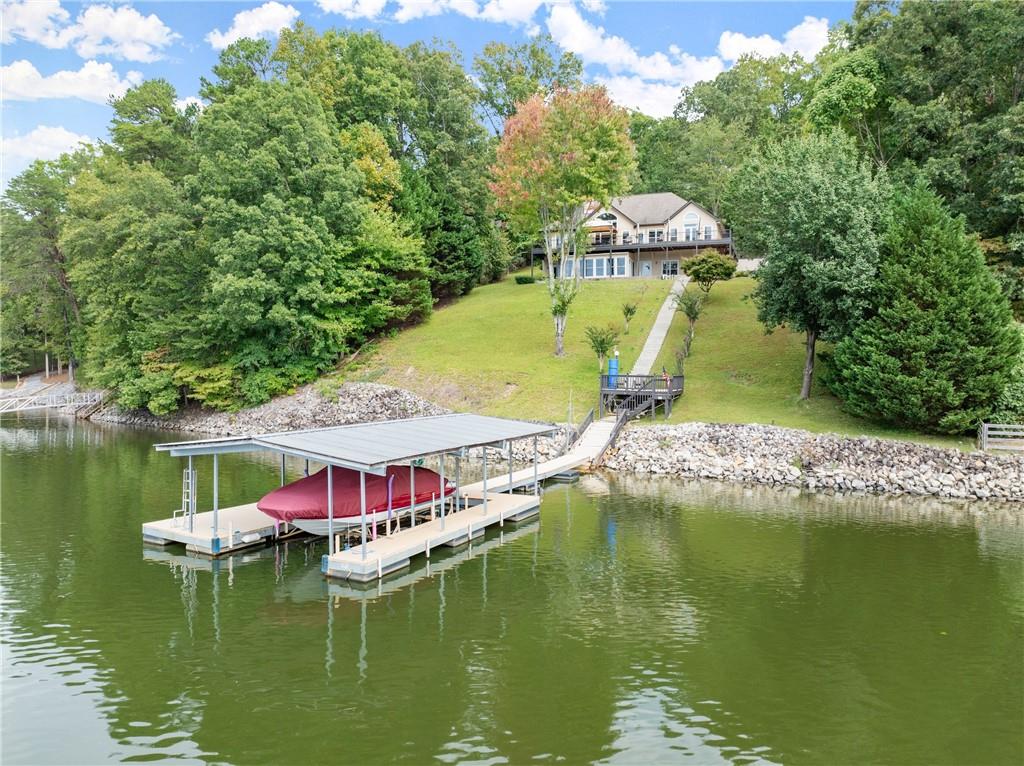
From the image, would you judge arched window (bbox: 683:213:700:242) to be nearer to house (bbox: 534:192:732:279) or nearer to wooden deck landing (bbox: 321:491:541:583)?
house (bbox: 534:192:732:279)

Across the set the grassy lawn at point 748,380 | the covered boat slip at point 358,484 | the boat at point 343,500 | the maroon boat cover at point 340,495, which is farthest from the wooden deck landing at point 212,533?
the grassy lawn at point 748,380

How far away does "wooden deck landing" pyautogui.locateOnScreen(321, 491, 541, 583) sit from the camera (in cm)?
1891

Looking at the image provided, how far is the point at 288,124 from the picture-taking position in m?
48.4

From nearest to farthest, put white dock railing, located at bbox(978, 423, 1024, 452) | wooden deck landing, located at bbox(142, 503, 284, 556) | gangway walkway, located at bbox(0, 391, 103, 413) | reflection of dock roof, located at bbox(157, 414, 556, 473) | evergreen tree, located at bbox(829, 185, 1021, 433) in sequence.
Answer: reflection of dock roof, located at bbox(157, 414, 556, 473), wooden deck landing, located at bbox(142, 503, 284, 556), white dock railing, located at bbox(978, 423, 1024, 452), evergreen tree, located at bbox(829, 185, 1021, 433), gangway walkway, located at bbox(0, 391, 103, 413)

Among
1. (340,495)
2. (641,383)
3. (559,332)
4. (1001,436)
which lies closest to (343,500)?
(340,495)

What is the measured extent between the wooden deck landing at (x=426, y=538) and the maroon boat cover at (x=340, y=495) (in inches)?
40.5

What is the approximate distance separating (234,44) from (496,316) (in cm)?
2957

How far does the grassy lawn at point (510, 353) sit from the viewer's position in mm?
43281

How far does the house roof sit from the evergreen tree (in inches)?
1607

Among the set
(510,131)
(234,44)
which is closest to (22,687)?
(510,131)

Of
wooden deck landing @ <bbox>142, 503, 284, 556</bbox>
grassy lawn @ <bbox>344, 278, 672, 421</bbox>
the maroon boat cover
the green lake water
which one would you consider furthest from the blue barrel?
wooden deck landing @ <bbox>142, 503, 284, 556</bbox>

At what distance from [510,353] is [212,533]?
1198 inches

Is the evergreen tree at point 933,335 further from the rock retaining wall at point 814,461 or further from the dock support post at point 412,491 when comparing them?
the dock support post at point 412,491

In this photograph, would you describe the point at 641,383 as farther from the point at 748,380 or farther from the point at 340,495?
the point at 340,495
